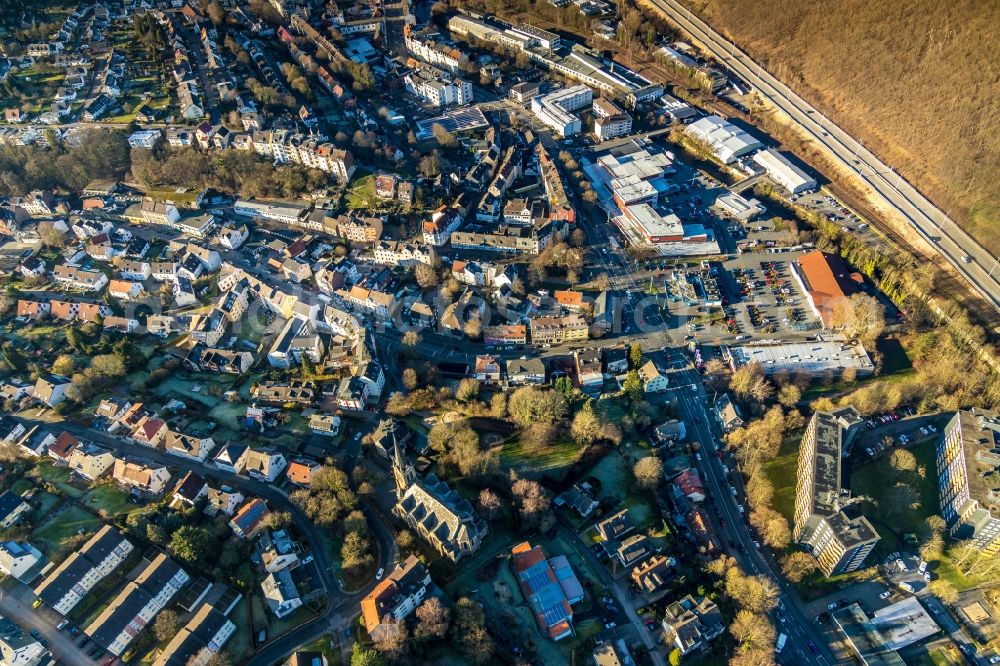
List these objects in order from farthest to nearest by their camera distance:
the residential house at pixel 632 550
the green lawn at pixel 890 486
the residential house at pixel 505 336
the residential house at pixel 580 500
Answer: the residential house at pixel 505 336
the green lawn at pixel 890 486
the residential house at pixel 580 500
the residential house at pixel 632 550

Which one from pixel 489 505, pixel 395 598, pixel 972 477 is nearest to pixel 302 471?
pixel 395 598

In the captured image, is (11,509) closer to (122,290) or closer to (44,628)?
(44,628)

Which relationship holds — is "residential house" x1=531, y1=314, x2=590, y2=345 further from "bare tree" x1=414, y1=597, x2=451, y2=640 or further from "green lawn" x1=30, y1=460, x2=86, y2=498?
"green lawn" x1=30, y1=460, x2=86, y2=498

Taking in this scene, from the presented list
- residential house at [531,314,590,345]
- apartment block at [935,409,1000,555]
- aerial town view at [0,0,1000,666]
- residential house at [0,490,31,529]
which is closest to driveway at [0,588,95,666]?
aerial town view at [0,0,1000,666]

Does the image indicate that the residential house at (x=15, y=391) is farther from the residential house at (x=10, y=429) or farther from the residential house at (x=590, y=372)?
the residential house at (x=590, y=372)

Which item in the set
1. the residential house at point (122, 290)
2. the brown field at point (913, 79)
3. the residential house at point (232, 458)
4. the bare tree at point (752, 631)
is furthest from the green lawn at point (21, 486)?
the brown field at point (913, 79)

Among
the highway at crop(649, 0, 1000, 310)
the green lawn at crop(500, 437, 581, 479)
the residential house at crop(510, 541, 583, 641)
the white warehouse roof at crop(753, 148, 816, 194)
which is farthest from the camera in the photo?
the white warehouse roof at crop(753, 148, 816, 194)
